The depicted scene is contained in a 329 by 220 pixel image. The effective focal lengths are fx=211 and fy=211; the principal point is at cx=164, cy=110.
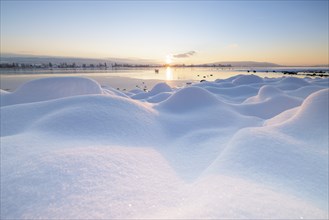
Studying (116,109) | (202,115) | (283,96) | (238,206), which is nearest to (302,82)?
(283,96)

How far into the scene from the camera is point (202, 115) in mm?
8781

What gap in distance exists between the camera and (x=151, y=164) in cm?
452

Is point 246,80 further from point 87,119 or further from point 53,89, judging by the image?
point 87,119

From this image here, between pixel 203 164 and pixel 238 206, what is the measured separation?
2233 mm

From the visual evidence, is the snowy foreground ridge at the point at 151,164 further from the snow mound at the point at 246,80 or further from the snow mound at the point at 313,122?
the snow mound at the point at 246,80

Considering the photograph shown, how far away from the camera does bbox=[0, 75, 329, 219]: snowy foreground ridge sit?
9.05 feet

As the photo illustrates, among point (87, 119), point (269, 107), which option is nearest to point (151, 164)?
point (87, 119)

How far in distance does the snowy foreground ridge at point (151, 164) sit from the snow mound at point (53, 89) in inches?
191

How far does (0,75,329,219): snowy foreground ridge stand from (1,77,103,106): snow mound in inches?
191

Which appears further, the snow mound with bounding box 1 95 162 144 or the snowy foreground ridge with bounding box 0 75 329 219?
the snow mound with bounding box 1 95 162 144

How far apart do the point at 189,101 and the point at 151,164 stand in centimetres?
647

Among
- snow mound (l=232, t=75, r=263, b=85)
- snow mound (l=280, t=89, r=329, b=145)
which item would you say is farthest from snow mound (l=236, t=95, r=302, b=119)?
snow mound (l=232, t=75, r=263, b=85)

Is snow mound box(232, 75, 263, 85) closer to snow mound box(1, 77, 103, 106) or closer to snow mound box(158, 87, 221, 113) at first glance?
snow mound box(158, 87, 221, 113)

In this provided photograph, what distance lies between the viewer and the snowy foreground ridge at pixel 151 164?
9.05ft
